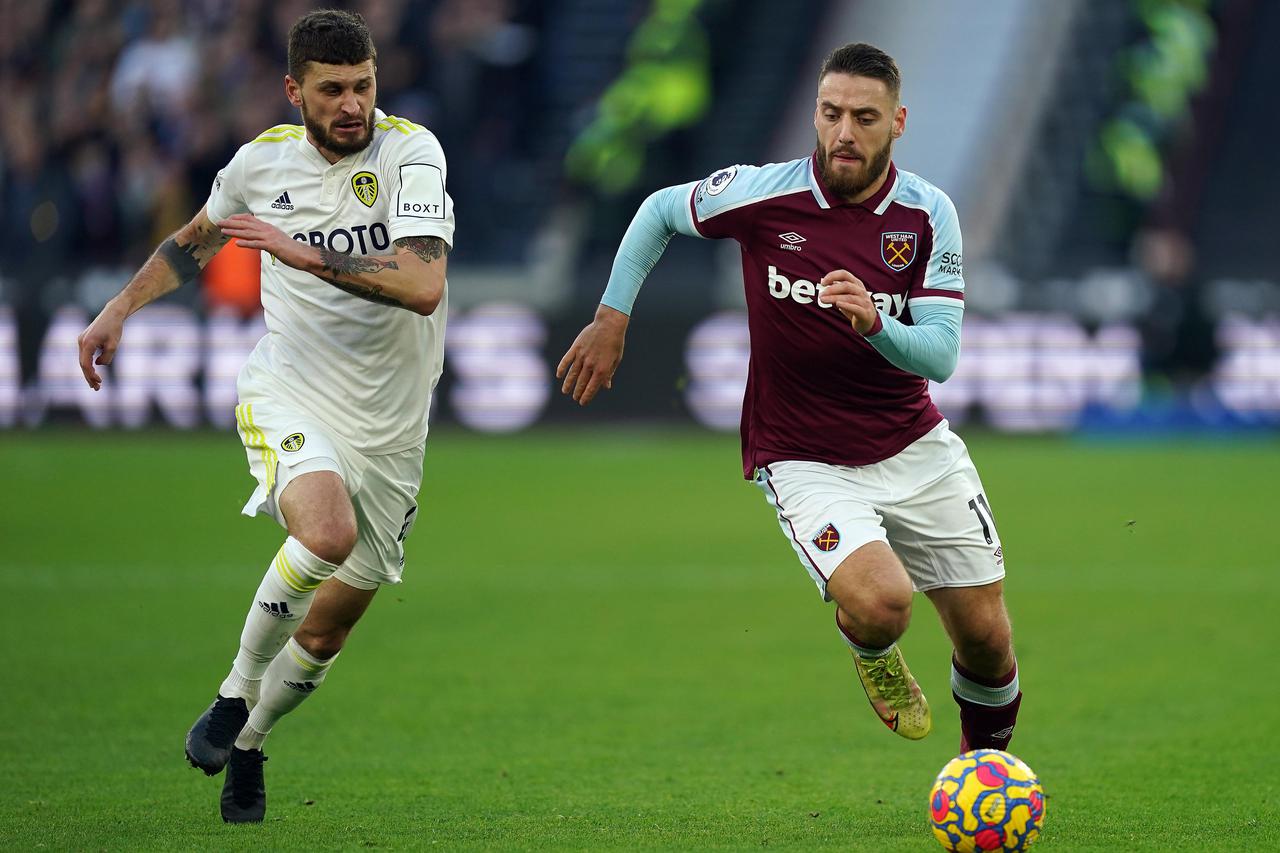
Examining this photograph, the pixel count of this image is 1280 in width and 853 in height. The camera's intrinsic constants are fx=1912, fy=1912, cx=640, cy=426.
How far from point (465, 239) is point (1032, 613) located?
11.7 m

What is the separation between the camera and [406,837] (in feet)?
18.6

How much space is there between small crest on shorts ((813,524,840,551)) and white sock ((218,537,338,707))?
1.48m

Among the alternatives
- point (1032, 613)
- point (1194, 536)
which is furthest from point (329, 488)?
point (1194, 536)

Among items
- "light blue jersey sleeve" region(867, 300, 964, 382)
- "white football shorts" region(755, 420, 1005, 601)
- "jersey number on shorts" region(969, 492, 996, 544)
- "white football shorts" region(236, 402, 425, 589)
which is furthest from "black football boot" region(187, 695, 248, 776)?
"jersey number on shorts" region(969, 492, 996, 544)

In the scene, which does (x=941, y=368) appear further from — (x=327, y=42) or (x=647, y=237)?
(x=327, y=42)

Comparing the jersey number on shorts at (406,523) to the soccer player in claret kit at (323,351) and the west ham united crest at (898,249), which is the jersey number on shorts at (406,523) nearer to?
the soccer player in claret kit at (323,351)

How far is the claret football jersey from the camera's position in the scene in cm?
596

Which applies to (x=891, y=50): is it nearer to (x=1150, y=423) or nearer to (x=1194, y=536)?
(x=1150, y=423)

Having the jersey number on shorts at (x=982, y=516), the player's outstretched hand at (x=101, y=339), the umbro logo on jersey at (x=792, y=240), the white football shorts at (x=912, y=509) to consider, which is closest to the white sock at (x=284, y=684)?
the player's outstretched hand at (x=101, y=339)

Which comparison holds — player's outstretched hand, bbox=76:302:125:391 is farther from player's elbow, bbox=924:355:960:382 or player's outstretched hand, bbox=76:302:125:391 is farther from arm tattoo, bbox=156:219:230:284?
player's elbow, bbox=924:355:960:382

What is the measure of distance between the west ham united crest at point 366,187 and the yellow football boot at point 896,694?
213cm

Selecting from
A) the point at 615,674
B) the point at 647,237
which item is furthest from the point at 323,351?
the point at 615,674

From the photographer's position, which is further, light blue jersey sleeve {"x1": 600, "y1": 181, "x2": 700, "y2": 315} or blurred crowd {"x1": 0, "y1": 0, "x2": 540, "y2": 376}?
blurred crowd {"x1": 0, "y1": 0, "x2": 540, "y2": 376}

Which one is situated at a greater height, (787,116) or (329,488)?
(329,488)
